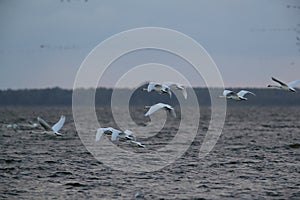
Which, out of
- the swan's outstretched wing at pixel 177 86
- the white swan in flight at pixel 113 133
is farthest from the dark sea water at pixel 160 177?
the swan's outstretched wing at pixel 177 86

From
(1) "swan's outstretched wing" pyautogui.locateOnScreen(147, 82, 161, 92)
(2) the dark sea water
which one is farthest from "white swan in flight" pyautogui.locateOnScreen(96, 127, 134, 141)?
(1) "swan's outstretched wing" pyautogui.locateOnScreen(147, 82, 161, 92)

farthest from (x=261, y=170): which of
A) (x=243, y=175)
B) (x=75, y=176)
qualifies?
(x=75, y=176)

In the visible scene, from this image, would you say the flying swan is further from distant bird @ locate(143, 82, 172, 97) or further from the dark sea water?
the dark sea water

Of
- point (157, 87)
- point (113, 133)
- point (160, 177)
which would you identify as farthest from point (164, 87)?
point (160, 177)

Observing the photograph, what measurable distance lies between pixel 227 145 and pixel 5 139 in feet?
66.0

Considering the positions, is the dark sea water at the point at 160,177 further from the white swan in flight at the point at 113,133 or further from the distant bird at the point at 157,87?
the distant bird at the point at 157,87

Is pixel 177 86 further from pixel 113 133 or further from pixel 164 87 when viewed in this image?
pixel 113 133

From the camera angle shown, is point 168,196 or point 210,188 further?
point 210,188

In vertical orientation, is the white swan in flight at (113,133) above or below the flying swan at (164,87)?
below

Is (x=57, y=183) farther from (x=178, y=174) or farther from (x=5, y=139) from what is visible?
(x=5, y=139)

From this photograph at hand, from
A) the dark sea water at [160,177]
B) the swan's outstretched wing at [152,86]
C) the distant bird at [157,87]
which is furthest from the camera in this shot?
the swan's outstretched wing at [152,86]

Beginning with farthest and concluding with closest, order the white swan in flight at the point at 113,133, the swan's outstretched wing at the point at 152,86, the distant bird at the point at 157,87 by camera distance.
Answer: the swan's outstretched wing at the point at 152,86 < the distant bird at the point at 157,87 < the white swan in flight at the point at 113,133

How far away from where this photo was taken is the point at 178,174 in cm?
3100

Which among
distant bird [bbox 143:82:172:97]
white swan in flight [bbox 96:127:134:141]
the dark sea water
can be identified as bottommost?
the dark sea water
